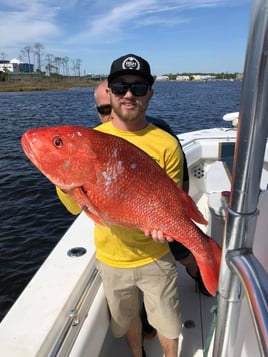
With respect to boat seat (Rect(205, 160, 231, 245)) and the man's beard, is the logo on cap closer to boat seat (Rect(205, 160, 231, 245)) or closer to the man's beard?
the man's beard

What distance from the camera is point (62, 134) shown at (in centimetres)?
159

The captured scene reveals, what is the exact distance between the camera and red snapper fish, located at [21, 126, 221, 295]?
1559mm

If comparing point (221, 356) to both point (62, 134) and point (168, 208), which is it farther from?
point (62, 134)

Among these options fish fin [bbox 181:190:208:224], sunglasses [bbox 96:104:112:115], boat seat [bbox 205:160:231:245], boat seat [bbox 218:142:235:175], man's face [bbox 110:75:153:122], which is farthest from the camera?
boat seat [bbox 218:142:235:175]

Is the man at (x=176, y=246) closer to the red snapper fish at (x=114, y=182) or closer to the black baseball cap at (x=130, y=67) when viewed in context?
the black baseball cap at (x=130, y=67)

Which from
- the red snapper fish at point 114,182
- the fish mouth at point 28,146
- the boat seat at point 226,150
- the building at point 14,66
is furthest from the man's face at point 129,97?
the building at point 14,66

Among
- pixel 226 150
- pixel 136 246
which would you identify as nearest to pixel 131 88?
pixel 136 246

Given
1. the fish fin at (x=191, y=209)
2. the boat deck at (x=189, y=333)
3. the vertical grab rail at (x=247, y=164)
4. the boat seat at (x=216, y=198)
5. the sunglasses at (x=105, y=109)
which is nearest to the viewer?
the vertical grab rail at (x=247, y=164)

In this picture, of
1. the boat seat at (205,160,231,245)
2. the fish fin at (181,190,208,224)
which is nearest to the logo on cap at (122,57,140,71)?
the fish fin at (181,190,208,224)

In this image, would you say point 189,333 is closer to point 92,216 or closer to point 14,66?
point 92,216

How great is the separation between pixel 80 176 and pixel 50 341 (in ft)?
2.74

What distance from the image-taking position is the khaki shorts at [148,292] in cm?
203

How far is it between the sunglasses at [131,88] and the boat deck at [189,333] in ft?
5.22

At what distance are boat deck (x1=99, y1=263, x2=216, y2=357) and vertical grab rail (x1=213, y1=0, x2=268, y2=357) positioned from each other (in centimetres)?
124
